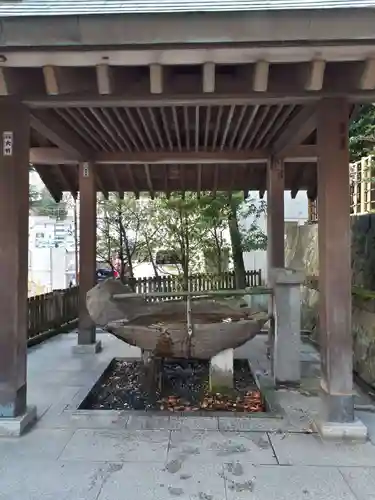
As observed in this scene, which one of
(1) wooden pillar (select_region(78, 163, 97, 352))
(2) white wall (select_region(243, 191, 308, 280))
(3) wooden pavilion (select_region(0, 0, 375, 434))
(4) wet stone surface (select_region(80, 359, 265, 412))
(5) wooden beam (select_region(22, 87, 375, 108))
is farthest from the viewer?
(2) white wall (select_region(243, 191, 308, 280))

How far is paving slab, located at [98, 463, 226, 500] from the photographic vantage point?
2.68m

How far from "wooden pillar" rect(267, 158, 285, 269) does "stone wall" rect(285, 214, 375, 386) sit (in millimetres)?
383

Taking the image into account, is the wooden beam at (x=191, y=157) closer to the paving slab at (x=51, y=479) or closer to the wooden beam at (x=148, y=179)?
the wooden beam at (x=148, y=179)

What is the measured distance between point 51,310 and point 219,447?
5.61m

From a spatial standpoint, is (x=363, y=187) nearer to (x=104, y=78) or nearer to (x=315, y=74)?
(x=315, y=74)

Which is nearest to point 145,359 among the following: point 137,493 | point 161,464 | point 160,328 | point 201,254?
point 160,328

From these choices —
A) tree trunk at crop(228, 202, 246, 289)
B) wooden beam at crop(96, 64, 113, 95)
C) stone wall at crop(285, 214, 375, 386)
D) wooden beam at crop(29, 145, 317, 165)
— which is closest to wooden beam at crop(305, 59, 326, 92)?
wooden beam at crop(96, 64, 113, 95)

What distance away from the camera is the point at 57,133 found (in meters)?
4.88

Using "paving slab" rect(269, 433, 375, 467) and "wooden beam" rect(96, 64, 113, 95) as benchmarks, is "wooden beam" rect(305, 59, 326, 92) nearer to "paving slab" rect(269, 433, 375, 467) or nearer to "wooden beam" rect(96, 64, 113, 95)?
"wooden beam" rect(96, 64, 113, 95)

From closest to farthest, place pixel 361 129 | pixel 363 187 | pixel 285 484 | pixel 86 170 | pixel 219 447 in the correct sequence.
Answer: pixel 285 484 < pixel 219 447 < pixel 86 170 < pixel 363 187 < pixel 361 129

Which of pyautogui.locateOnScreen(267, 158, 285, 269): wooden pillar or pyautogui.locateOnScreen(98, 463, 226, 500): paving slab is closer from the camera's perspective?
pyautogui.locateOnScreen(98, 463, 226, 500): paving slab

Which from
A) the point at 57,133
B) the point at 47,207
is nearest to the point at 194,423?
the point at 57,133

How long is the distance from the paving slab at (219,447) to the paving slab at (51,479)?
541 mm

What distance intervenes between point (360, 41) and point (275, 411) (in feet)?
10.1
